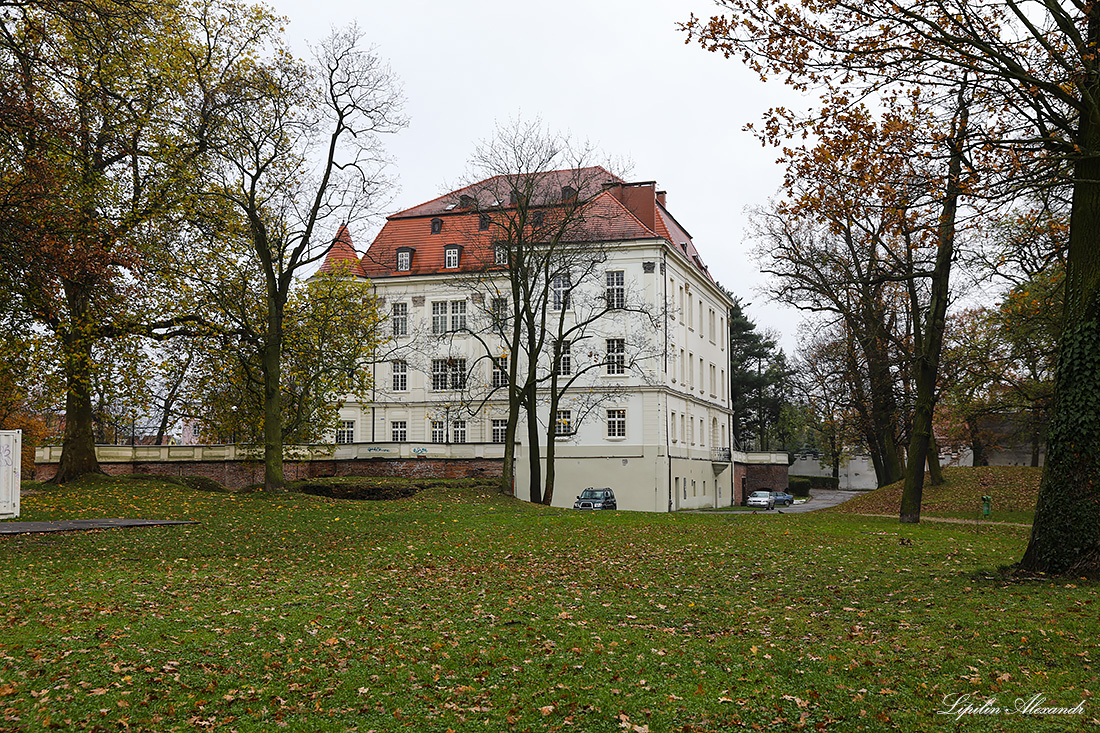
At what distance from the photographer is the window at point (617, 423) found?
52.6m

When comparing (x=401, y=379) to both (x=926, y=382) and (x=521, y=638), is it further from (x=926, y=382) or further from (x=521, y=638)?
(x=521, y=638)

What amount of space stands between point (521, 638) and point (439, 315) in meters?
49.5

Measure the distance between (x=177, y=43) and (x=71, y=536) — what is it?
53.7 feet

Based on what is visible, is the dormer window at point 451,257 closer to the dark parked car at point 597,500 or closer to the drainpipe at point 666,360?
the drainpipe at point 666,360

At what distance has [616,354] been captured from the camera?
52594 millimetres

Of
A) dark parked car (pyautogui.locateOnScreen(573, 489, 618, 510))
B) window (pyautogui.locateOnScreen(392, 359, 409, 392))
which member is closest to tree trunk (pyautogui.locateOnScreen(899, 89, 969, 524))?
dark parked car (pyautogui.locateOnScreen(573, 489, 618, 510))

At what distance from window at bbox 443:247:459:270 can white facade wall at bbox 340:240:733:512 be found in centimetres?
142

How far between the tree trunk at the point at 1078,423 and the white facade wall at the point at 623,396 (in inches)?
1449

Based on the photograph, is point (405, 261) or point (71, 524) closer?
point (71, 524)

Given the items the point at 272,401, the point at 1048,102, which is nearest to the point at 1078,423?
the point at 1048,102

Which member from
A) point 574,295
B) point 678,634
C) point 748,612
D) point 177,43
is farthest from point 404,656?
point 574,295

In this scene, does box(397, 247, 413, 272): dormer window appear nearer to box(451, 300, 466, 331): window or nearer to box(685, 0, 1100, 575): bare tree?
box(451, 300, 466, 331): window

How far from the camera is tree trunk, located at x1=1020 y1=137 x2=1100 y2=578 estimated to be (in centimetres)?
1090

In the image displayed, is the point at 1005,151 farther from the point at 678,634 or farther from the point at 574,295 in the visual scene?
the point at 574,295
